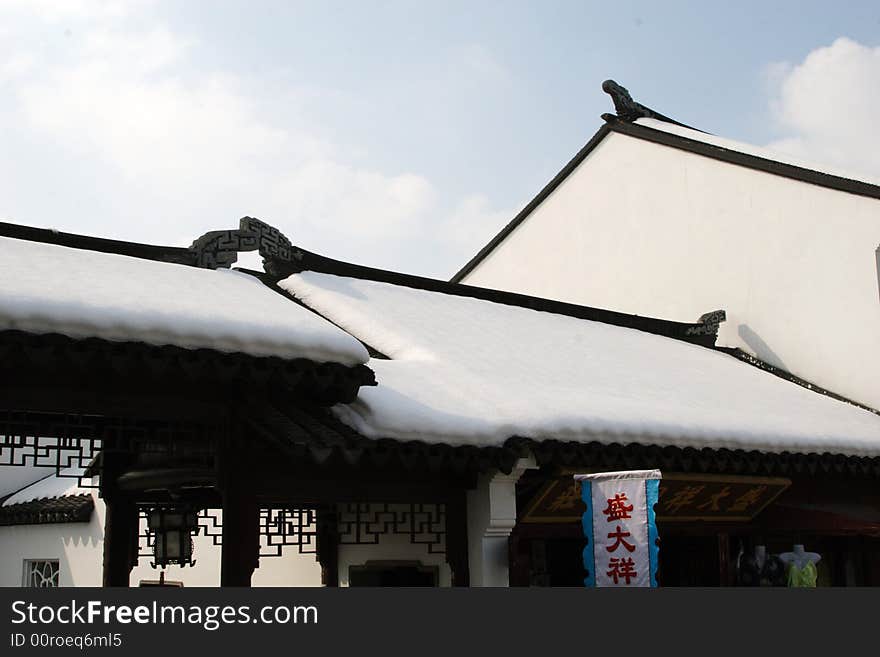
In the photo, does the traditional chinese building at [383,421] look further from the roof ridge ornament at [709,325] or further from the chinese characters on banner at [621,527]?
the roof ridge ornament at [709,325]

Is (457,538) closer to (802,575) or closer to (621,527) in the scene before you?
(621,527)

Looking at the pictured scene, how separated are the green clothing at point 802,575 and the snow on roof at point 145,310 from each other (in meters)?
4.94

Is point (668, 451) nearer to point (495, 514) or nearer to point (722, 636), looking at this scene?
point (495, 514)

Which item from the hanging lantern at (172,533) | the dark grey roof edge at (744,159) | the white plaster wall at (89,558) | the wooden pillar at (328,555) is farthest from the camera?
the dark grey roof edge at (744,159)

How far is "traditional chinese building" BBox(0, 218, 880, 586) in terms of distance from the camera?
5938 mm

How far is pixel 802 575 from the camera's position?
902 cm

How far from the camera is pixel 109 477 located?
8.99 m

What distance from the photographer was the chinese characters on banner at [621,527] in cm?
650

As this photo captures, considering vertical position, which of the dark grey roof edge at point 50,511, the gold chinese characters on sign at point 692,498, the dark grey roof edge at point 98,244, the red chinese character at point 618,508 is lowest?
the red chinese character at point 618,508

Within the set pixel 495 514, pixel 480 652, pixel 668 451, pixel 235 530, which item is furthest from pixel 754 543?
pixel 480 652

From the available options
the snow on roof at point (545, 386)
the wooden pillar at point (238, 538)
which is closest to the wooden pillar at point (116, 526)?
the snow on roof at point (545, 386)

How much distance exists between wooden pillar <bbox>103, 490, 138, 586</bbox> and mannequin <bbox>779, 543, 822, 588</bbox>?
5.88m

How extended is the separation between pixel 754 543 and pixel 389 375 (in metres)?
4.51

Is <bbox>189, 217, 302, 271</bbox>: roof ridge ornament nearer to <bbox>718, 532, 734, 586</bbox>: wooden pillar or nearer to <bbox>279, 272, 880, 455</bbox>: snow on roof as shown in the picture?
<bbox>279, 272, 880, 455</bbox>: snow on roof
